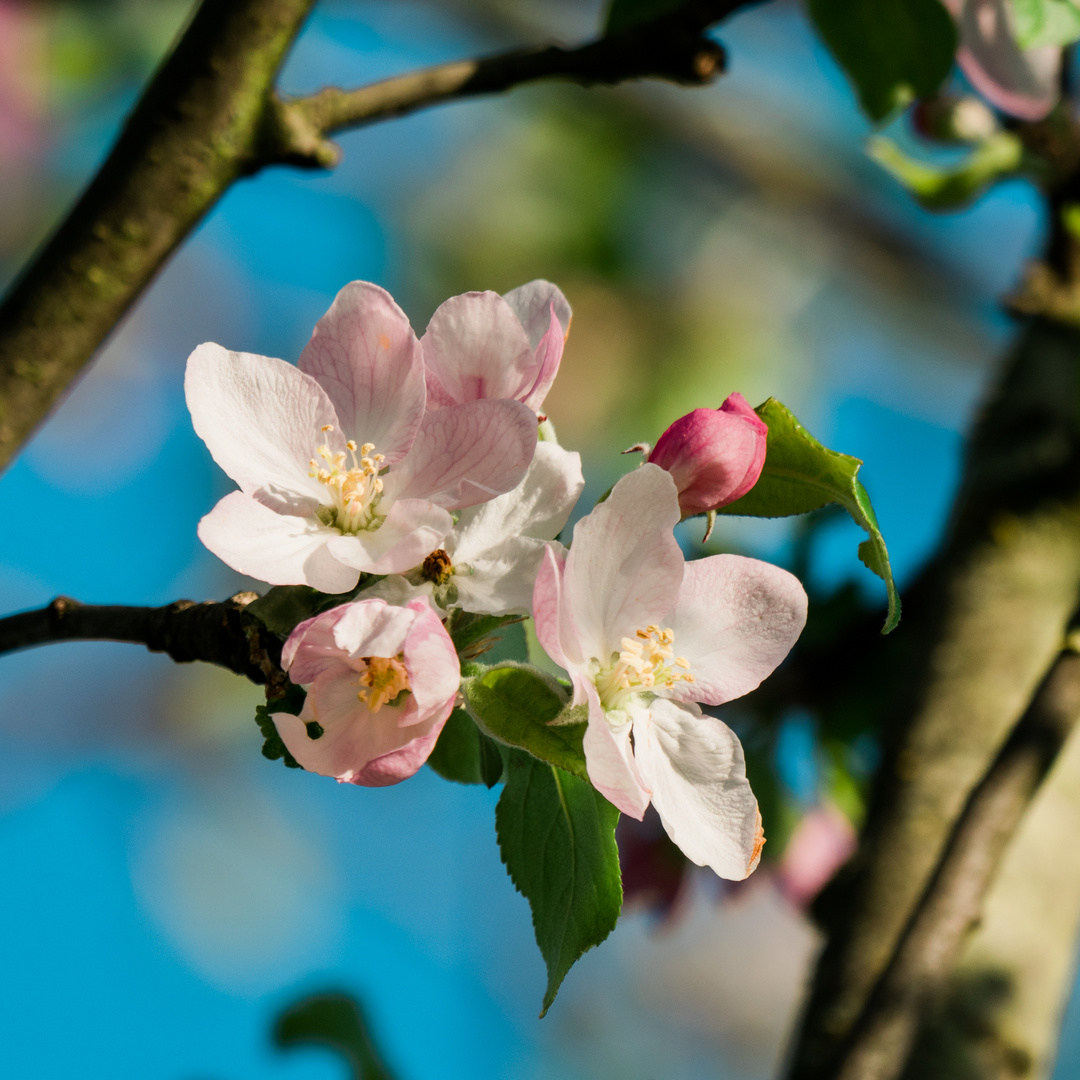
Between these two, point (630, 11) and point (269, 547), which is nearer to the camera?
point (269, 547)

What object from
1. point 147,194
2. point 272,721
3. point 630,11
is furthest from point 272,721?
point 630,11

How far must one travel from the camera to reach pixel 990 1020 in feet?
3.60

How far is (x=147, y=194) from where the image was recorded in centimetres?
79

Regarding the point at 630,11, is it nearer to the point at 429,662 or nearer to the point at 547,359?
the point at 547,359

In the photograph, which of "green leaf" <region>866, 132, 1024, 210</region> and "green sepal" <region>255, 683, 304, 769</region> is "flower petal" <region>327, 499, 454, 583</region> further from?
"green leaf" <region>866, 132, 1024, 210</region>

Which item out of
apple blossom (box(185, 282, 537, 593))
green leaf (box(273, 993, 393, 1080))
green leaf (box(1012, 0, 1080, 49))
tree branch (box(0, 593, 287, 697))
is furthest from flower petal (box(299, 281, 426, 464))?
green leaf (box(273, 993, 393, 1080))

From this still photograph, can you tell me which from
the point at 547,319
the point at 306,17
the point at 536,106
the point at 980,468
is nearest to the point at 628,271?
the point at 536,106

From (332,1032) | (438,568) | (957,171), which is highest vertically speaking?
(438,568)

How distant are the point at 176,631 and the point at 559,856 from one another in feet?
0.79

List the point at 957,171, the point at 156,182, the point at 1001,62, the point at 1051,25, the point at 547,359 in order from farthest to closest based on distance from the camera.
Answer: the point at 957,171 → the point at 1001,62 → the point at 1051,25 → the point at 156,182 → the point at 547,359

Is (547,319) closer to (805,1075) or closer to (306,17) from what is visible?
(306,17)

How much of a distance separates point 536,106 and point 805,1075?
251 centimetres

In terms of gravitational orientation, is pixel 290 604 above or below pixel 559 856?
above

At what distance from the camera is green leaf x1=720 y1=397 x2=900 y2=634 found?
1.87 ft
